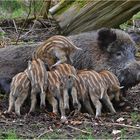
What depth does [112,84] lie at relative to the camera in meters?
7.50

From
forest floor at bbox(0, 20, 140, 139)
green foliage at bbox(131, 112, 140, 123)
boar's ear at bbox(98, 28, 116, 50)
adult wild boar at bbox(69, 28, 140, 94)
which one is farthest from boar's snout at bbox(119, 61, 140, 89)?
green foliage at bbox(131, 112, 140, 123)

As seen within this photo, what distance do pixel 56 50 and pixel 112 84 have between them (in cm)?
92

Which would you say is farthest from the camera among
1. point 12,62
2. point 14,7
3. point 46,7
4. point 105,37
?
point 14,7

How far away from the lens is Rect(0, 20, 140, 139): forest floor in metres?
6.38

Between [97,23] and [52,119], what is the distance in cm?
376

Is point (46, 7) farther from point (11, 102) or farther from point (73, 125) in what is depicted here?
point (73, 125)

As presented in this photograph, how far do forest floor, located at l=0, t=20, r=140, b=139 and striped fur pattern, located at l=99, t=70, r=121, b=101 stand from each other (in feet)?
0.75

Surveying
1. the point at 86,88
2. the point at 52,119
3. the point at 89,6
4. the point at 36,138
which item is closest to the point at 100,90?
the point at 86,88

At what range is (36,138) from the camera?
245 inches

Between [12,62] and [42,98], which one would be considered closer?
[42,98]

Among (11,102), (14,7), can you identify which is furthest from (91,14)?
(14,7)

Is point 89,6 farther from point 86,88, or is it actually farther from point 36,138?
point 36,138

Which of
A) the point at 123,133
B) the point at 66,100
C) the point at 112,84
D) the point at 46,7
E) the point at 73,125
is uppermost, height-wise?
the point at 46,7

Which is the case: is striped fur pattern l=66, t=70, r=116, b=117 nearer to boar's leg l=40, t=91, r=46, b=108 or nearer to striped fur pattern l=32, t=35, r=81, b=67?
boar's leg l=40, t=91, r=46, b=108
